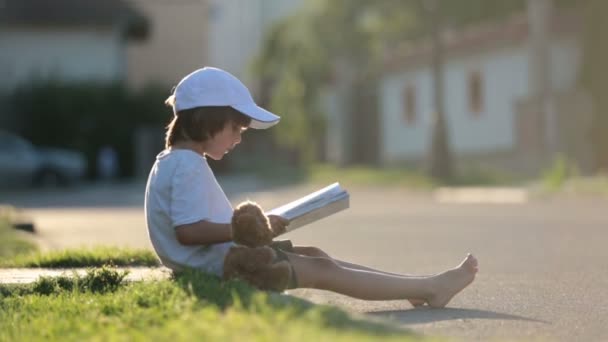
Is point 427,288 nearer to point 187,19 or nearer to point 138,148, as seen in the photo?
point 138,148

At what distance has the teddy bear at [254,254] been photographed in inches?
285

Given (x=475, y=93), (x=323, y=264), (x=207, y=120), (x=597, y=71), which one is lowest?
(x=475, y=93)

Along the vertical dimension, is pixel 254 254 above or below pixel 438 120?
above

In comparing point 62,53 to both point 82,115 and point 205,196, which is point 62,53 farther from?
point 205,196

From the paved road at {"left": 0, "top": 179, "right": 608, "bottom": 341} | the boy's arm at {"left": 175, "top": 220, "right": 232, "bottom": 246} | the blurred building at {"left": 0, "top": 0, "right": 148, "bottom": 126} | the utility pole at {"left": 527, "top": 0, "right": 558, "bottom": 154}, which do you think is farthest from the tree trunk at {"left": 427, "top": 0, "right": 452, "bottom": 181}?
the boy's arm at {"left": 175, "top": 220, "right": 232, "bottom": 246}

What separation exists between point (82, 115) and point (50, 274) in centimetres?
3769

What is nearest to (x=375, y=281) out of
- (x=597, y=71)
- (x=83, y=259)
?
(x=83, y=259)

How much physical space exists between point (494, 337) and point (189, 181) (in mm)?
1787

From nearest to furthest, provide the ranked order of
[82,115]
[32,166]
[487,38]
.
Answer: [487,38], [32,166], [82,115]

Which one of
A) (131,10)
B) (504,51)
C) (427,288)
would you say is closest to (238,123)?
(427,288)

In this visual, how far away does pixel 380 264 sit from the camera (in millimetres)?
12703

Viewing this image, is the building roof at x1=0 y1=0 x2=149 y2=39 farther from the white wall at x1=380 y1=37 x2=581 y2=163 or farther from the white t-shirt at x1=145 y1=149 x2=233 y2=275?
the white t-shirt at x1=145 y1=149 x2=233 y2=275

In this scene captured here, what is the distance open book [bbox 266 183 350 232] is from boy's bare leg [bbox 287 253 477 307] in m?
0.22

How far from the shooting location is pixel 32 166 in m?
41.6
